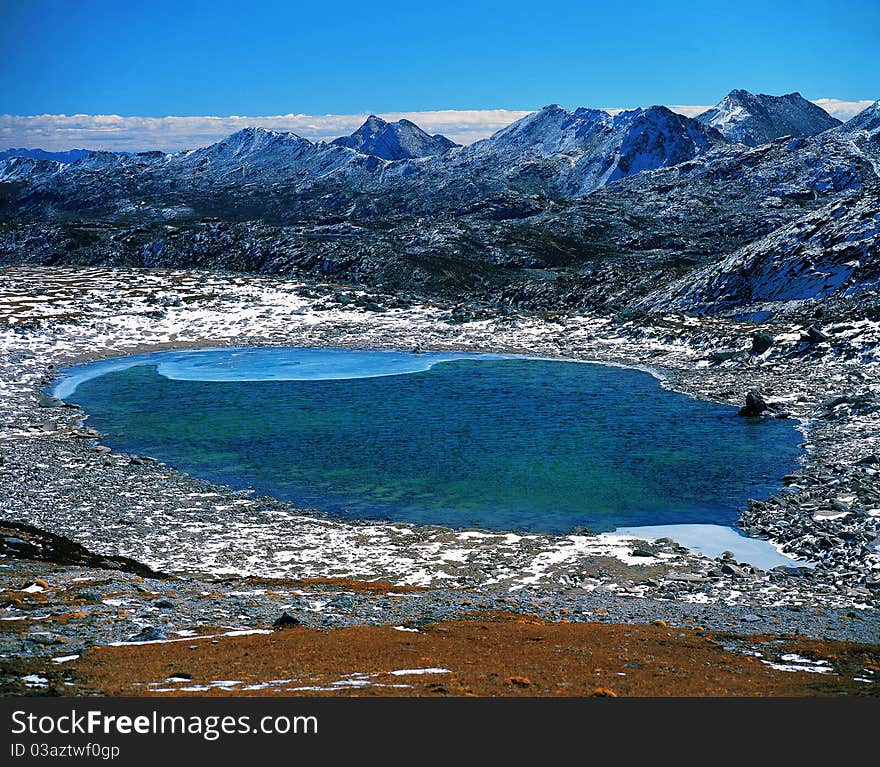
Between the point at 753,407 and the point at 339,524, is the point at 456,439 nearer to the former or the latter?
the point at 339,524

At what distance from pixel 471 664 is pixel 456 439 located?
28222 millimetres

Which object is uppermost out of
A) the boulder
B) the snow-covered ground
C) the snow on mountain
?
the snow on mountain

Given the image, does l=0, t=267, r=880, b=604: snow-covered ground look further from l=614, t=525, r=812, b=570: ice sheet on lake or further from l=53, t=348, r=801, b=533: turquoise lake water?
l=53, t=348, r=801, b=533: turquoise lake water

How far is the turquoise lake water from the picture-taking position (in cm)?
3525

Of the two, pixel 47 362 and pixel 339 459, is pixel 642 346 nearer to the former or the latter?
pixel 339 459

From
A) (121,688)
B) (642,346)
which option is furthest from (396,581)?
(642,346)

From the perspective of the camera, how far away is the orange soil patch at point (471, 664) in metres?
14.8

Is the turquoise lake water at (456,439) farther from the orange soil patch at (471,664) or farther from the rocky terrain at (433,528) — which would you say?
the orange soil patch at (471,664)

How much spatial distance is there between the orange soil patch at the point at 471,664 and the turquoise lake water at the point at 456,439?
12.6 metres

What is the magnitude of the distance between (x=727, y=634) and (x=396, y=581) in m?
11.0

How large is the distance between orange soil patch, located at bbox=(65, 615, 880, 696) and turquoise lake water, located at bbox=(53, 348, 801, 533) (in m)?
12.6

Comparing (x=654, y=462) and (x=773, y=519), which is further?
(x=654, y=462)

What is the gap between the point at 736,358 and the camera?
207 feet

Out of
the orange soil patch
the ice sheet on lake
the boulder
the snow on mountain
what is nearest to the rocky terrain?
the boulder
